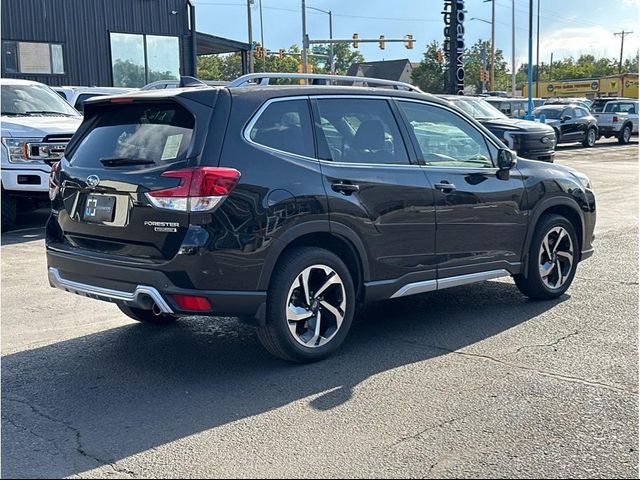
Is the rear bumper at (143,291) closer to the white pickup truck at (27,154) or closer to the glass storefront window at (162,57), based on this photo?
the white pickup truck at (27,154)

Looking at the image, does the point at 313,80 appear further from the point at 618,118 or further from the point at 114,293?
the point at 618,118

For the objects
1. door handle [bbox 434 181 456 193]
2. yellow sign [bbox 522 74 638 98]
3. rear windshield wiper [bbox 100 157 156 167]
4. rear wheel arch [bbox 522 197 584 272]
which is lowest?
rear wheel arch [bbox 522 197 584 272]

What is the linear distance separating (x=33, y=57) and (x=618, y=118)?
24077 millimetres

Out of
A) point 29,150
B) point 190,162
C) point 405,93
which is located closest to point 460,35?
point 29,150

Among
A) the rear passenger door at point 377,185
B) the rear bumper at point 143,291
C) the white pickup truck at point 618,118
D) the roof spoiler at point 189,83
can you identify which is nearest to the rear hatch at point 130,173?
the rear bumper at point 143,291

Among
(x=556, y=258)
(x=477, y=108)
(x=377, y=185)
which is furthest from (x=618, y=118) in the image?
(x=377, y=185)

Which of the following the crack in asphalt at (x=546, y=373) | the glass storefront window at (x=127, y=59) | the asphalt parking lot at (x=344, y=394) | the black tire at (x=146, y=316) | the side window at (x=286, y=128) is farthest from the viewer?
the glass storefront window at (x=127, y=59)

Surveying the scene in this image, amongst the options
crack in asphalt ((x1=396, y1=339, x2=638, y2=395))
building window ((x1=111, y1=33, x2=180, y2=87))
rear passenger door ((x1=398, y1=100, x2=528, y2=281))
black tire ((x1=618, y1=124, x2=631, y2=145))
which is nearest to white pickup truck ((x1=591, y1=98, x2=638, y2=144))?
black tire ((x1=618, y1=124, x2=631, y2=145))

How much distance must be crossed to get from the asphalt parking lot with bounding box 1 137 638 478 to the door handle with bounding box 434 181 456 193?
1106mm

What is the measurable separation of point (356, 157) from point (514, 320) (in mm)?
2031

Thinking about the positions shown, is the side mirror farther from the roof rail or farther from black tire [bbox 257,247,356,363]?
black tire [bbox 257,247,356,363]

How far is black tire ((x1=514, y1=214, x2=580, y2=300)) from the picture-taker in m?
6.90

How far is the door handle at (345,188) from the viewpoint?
5371 millimetres

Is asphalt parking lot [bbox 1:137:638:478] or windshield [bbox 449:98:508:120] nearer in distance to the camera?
asphalt parking lot [bbox 1:137:638:478]
